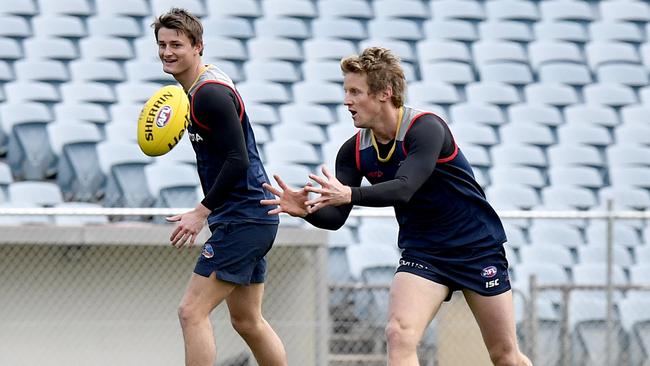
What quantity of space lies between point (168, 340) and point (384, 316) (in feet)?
5.12

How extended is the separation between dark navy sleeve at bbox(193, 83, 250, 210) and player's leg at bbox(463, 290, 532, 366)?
1.13 m

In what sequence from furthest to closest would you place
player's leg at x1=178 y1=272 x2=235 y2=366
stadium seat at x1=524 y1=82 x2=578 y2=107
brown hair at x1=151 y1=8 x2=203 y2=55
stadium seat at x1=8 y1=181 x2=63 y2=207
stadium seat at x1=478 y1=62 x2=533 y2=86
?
stadium seat at x1=478 y1=62 x2=533 y2=86 → stadium seat at x1=524 y1=82 x2=578 y2=107 → stadium seat at x1=8 y1=181 x2=63 y2=207 → brown hair at x1=151 y1=8 x2=203 y2=55 → player's leg at x1=178 y1=272 x2=235 y2=366

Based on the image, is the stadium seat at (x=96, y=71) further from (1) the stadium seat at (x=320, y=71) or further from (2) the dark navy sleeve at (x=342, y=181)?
(2) the dark navy sleeve at (x=342, y=181)

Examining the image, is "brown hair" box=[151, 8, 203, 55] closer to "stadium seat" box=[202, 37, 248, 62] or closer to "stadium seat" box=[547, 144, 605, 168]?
"stadium seat" box=[202, 37, 248, 62]

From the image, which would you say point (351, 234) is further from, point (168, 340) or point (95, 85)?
point (95, 85)

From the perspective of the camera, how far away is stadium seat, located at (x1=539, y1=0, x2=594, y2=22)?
12.8 m

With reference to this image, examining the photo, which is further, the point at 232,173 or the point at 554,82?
the point at 554,82

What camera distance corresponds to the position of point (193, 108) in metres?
4.96

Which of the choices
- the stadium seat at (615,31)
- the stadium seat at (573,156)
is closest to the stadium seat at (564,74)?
the stadium seat at (615,31)

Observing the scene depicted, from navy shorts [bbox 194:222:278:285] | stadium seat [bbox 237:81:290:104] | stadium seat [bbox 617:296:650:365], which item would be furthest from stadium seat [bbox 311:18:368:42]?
navy shorts [bbox 194:222:278:285]

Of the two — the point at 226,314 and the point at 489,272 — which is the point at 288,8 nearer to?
the point at 226,314

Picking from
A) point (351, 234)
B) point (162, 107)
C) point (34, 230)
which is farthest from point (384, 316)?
point (162, 107)

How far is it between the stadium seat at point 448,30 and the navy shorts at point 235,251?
7292 millimetres

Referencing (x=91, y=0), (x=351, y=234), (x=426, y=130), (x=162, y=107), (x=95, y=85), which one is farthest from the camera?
(x=91, y=0)
